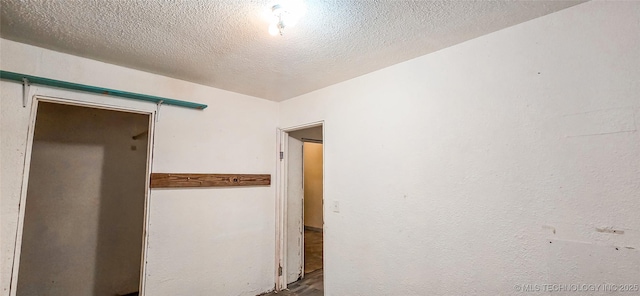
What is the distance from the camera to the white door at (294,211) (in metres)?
3.32

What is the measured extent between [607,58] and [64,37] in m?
3.17

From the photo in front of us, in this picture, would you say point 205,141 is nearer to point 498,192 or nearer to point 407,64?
point 407,64

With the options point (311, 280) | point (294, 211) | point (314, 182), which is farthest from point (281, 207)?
point (314, 182)

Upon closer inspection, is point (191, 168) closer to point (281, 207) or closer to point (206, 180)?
point (206, 180)

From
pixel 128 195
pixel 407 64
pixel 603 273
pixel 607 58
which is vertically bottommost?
pixel 603 273

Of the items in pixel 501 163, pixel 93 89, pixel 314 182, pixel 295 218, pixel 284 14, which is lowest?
pixel 295 218

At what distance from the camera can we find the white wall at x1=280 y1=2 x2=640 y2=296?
4.43 feet

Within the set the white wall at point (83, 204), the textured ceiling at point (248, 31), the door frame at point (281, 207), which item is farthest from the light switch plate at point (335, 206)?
the white wall at point (83, 204)

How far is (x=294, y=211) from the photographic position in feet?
11.1

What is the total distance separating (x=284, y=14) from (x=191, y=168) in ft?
5.82

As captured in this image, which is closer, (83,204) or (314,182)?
(83,204)

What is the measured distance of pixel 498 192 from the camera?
1668mm

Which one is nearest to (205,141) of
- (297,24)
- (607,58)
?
(297,24)

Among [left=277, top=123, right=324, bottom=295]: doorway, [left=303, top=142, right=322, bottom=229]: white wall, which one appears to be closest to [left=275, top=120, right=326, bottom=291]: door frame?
[left=277, top=123, right=324, bottom=295]: doorway
